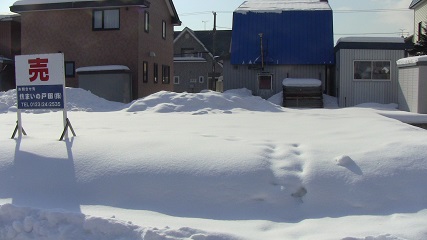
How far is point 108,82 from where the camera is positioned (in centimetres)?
2228

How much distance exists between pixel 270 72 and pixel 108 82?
8.55m

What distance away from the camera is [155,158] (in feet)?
18.9

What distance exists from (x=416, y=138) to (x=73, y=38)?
2171 centimetres

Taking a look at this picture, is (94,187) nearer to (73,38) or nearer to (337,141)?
(337,141)

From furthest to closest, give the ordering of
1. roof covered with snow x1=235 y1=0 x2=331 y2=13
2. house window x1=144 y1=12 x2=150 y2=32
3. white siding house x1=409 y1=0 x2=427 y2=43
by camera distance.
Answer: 1. white siding house x1=409 y1=0 x2=427 y2=43
2. house window x1=144 y1=12 x2=150 y2=32
3. roof covered with snow x1=235 y1=0 x2=331 y2=13

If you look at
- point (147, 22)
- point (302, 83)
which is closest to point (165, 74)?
point (147, 22)

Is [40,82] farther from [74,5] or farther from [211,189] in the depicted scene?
[74,5]

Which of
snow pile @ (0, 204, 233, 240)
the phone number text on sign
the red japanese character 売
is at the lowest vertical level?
snow pile @ (0, 204, 233, 240)

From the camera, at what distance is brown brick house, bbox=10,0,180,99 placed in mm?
23844

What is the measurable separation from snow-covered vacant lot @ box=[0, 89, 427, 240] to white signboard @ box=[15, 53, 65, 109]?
0.79 metres

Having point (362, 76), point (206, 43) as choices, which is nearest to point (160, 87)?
point (362, 76)

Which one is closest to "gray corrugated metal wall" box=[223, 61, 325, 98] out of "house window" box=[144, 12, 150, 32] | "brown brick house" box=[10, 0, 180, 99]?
"brown brick house" box=[10, 0, 180, 99]

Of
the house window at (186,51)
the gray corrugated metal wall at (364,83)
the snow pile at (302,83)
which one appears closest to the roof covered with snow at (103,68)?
the snow pile at (302,83)

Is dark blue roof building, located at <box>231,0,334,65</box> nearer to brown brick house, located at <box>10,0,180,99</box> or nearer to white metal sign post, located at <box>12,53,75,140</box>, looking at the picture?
brown brick house, located at <box>10,0,180,99</box>
